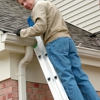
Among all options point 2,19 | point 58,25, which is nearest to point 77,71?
point 58,25

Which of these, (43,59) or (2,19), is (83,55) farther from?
(2,19)

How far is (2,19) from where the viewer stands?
768 centimetres

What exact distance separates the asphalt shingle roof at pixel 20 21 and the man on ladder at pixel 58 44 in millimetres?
1549

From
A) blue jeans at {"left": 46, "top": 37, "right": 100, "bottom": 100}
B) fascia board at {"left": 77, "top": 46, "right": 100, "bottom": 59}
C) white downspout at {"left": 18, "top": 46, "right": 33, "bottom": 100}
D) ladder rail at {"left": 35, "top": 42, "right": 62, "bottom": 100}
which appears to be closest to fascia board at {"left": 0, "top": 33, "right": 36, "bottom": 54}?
white downspout at {"left": 18, "top": 46, "right": 33, "bottom": 100}

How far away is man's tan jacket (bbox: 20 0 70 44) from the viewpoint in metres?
5.49

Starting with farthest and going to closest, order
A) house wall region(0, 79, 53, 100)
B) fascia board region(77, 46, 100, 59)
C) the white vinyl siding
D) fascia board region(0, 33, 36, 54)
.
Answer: the white vinyl siding, fascia board region(77, 46, 100, 59), house wall region(0, 79, 53, 100), fascia board region(0, 33, 36, 54)

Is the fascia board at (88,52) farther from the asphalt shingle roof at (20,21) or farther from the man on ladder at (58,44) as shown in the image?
the man on ladder at (58,44)

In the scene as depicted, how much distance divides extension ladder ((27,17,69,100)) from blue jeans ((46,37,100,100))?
0.09 meters

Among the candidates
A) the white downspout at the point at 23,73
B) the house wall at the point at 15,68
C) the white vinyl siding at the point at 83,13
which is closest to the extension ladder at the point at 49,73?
the white downspout at the point at 23,73

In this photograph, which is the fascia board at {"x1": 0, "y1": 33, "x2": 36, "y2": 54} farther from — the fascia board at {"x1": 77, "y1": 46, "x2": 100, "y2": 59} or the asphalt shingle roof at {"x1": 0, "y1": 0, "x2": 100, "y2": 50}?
the asphalt shingle roof at {"x1": 0, "y1": 0, "x2": 100, "y2": 50}

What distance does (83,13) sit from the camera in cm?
1021

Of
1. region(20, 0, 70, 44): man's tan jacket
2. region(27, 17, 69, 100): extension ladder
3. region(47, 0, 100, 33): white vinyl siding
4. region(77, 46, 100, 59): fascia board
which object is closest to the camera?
region(27, 17, 69, 100): extension ladder

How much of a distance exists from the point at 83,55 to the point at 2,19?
196cm

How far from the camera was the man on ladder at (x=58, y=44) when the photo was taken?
5.36 m
